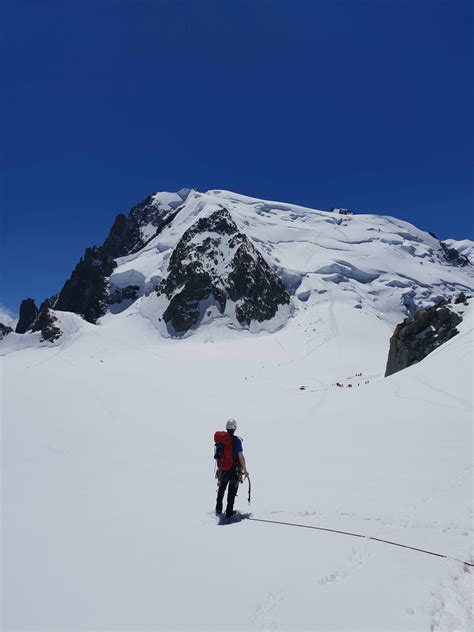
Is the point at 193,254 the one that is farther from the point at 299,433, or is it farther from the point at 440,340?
the point at 299,433

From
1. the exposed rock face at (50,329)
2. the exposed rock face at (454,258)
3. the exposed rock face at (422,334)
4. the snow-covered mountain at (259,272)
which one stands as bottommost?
the exposed rock face at (422,334)

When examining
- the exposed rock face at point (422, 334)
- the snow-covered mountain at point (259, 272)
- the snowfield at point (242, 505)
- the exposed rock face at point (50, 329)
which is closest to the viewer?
the snowfield at point (242, 505)

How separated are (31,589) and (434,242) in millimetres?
140631

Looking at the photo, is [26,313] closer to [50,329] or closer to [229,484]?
[50,329]

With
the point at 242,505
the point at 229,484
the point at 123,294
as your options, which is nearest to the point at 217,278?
the point at 123,294

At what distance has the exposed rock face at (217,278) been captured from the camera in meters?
71.1

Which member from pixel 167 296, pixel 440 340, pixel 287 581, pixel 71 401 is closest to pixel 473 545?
pixel 287 581

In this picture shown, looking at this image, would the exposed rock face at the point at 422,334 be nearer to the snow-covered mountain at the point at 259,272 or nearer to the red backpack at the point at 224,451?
the red backpack at the point at 224,451

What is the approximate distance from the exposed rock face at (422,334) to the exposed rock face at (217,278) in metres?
42.4

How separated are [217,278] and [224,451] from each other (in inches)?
2670

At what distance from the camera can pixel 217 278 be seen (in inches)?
2948

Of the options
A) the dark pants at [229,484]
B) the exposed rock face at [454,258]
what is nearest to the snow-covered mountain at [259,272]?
the exposed rock face at [454,258]

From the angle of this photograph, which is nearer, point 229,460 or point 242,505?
point 229,460

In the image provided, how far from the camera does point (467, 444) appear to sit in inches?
403
